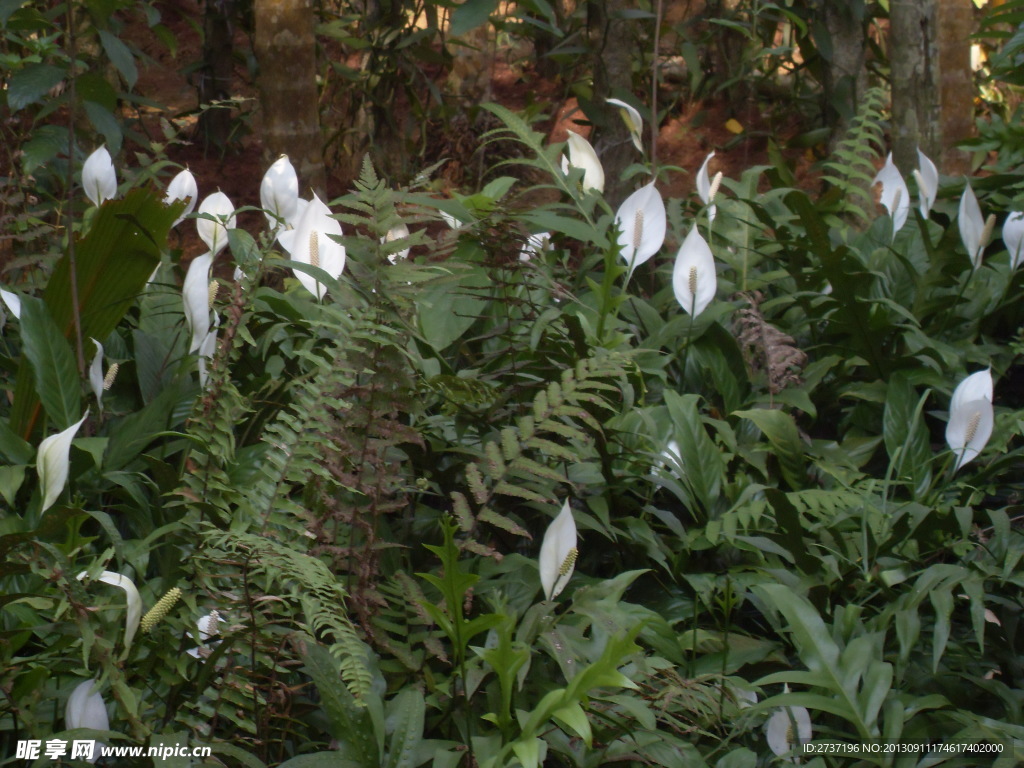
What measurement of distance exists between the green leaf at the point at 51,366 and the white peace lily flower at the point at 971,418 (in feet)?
4.07

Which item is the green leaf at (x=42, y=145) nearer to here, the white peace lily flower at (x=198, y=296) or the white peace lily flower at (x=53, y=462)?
the white peace lily flower at (x=198, y=296)

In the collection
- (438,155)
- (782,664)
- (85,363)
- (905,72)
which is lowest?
(438,155)

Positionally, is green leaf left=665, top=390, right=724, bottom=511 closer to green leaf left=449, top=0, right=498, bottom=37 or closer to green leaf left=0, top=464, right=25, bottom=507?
green leaf left=0, top=464, right=25, bottom=507

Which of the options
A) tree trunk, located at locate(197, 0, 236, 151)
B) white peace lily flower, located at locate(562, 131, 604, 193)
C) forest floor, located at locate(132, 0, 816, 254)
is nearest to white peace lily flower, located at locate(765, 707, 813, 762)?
white peace lily flower, located at locate(562, 131, 604, 193)

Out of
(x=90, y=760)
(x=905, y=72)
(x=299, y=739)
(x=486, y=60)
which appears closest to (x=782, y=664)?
(x=299, y=739)

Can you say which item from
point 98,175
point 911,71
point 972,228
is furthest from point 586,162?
point 911,71

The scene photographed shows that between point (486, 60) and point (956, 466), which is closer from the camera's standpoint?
point (956, 466)

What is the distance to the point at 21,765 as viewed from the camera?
3.33ft

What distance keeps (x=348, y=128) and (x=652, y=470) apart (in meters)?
3.17

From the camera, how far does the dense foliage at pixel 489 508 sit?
1.04 meters

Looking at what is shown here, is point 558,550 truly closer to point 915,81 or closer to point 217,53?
point 915,81

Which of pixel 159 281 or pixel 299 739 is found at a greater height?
pixel 159 281

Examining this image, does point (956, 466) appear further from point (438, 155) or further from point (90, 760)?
→ point (438, 155)

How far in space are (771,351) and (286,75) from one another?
54.6 inches
